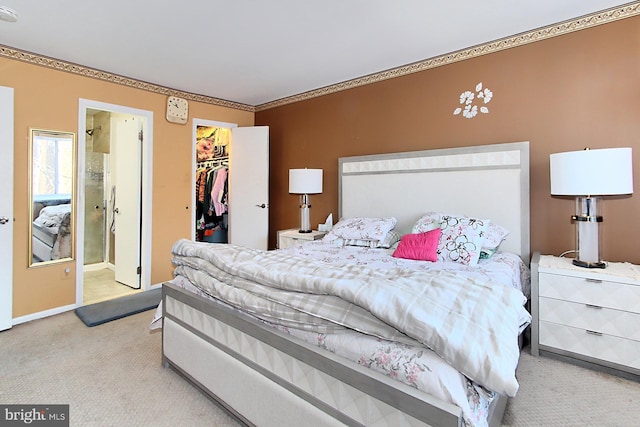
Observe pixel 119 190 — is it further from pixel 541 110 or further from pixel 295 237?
pixel 541 110

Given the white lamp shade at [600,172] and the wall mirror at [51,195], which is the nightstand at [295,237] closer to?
the wall mirror at [51,195]

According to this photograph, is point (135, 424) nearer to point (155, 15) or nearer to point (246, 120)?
point (155, 15)

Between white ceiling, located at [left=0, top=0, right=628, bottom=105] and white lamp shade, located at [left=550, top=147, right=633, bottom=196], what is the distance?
43.4 inches

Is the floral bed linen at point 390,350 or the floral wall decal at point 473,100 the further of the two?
the floral wall decal at point 473,100

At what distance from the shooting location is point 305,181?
12.7 ft

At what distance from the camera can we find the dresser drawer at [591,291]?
202cm

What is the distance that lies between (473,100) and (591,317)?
1.97 metres

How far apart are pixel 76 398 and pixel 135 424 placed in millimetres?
515

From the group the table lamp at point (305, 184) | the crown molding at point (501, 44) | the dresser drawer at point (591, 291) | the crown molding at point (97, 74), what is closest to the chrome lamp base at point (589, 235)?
the dresser drawer at point (591, 291)

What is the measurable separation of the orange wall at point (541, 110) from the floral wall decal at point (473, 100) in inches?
1.7

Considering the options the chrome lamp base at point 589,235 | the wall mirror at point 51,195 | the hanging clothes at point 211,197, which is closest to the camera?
the chrome lamp base at point 589,235

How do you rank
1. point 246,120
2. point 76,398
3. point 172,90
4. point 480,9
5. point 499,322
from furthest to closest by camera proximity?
point 246,120, point 172,90, point 480,9, point 76,398, point 499,322

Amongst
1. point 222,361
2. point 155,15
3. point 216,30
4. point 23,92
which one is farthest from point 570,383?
point 23,92

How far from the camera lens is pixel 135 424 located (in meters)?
1.68
